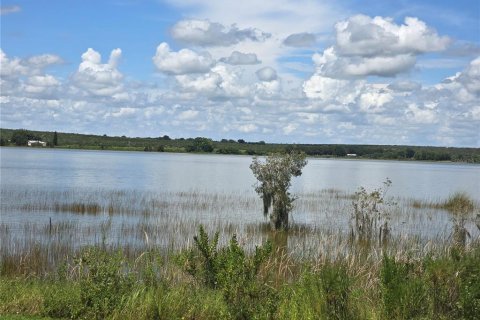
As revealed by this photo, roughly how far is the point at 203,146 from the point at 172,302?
6367 inches

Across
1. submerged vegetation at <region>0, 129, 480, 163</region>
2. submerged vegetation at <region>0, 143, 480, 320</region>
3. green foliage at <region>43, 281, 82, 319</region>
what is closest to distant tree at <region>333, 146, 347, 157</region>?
submerged vegetation at <region>0, 129, 480, 163</region>

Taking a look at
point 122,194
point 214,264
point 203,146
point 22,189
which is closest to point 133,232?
point 214,264

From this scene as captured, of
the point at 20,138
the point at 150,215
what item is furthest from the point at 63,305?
the point at 20,138

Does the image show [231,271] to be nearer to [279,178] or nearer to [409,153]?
[279,178]

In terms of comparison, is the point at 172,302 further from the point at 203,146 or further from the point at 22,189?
the point at 203,146

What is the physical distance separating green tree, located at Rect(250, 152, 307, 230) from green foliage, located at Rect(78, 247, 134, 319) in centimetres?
1614

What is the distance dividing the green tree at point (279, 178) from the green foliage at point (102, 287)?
16137mm

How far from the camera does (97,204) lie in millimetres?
31703

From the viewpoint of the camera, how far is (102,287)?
9578 mm

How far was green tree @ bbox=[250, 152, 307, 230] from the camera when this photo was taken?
1030 inches

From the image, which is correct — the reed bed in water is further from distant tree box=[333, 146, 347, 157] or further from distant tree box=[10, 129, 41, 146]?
distant tree box=[10, 129, 41, 146]

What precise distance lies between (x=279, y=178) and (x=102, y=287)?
698 inches

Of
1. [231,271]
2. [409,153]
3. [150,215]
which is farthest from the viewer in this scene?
[409,153]

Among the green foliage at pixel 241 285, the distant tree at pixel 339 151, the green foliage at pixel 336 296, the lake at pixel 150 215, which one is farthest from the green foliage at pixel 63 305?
the distant tree at pixel 339 151
